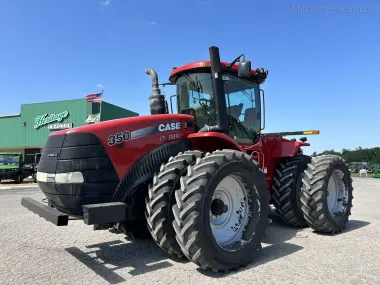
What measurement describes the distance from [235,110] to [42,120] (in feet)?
107

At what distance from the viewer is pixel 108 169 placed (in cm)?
411

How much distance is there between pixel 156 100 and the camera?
19.6 feet

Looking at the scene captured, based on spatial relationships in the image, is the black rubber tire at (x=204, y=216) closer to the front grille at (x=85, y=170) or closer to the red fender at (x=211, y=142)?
the red fender at (x=211, y=142)

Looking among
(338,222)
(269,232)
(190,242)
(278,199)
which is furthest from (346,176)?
(190,242)

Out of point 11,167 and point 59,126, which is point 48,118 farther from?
point 11,167

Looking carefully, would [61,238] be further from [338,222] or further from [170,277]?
[338,222]

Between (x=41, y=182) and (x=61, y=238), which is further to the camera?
(x=61, y=238)

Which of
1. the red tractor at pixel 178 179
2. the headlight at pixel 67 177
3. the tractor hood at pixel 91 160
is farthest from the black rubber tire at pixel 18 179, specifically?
the headlight at pixel 67 177

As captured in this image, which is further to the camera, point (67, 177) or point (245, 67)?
point (245, 67)

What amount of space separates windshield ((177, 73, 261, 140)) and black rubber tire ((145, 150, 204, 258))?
136cm

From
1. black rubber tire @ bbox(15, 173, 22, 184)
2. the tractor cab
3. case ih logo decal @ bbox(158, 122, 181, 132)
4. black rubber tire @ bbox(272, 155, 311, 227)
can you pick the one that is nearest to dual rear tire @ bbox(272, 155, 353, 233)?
black rubber tire @ bbox(272, 155, 311, 227)

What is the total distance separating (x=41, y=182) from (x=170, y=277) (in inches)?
85.2

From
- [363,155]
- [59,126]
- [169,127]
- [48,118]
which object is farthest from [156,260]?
Result: [363,155]

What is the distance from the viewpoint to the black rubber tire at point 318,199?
5.72 m
